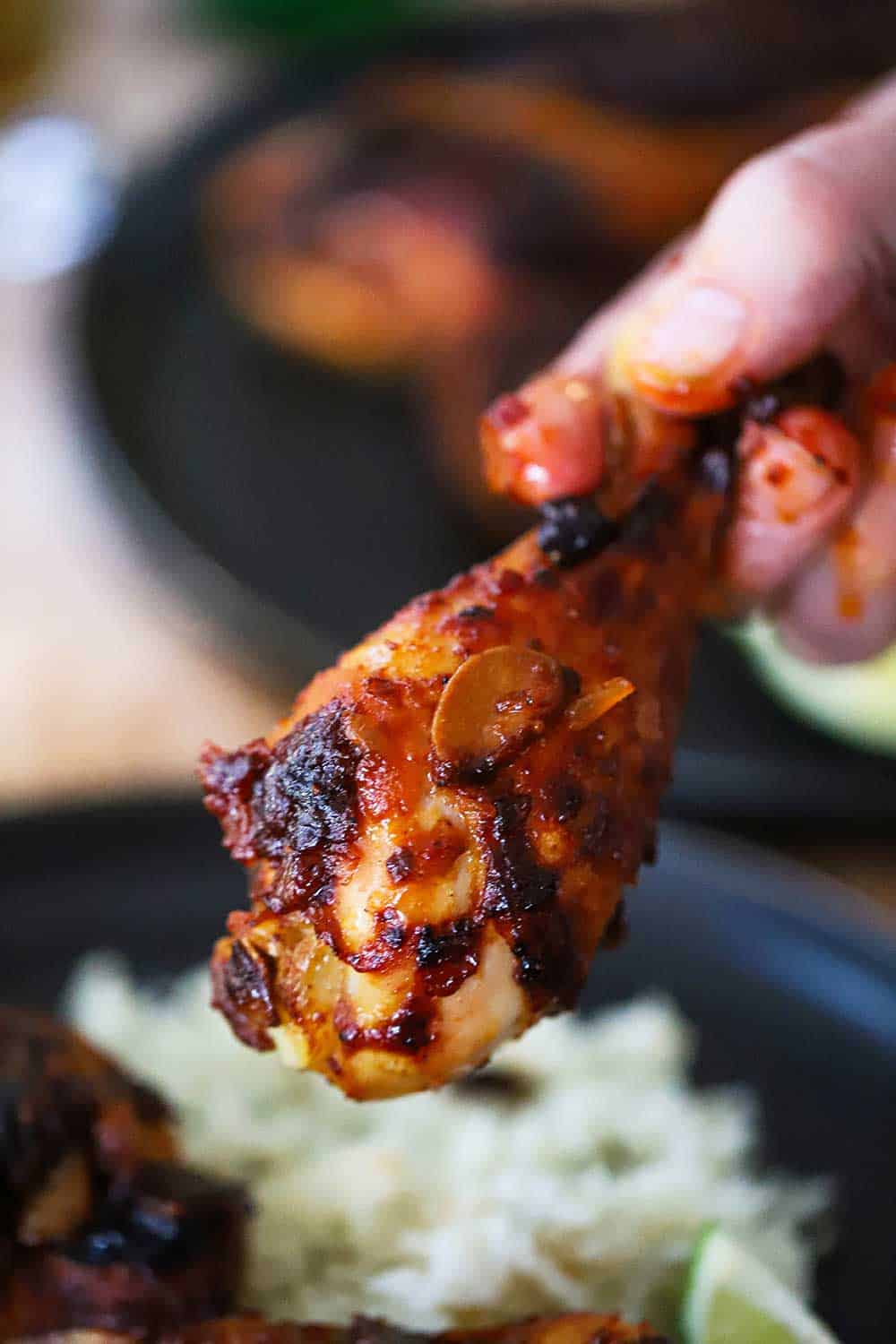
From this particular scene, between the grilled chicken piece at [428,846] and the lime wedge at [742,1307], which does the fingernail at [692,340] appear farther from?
the lime wedge at [742,1307]

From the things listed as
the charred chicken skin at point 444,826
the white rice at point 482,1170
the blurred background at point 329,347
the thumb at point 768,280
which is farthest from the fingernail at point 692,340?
the white rice at point 482,1170

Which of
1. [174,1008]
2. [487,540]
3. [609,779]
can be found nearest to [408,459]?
[487,540]

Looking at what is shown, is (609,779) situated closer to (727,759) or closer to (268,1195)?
(268,1195)

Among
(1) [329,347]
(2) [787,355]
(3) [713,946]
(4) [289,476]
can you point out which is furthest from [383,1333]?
(1) [329,347]

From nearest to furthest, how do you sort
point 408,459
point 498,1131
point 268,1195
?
point 268,1195 < point 498,1131 < point 408,459

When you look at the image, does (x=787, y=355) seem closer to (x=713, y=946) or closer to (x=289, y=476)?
(x=713, y=946)

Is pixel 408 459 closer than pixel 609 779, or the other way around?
pixel 609 779
